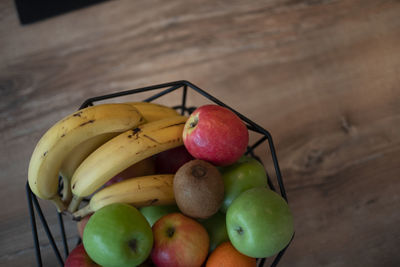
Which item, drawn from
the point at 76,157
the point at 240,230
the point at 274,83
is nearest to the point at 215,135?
the point at 240,230

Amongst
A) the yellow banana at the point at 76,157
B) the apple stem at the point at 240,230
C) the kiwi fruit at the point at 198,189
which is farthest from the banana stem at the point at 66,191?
the apple stem at the point at 240,230

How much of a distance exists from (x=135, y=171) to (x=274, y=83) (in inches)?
20.4

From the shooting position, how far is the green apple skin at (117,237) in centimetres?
50

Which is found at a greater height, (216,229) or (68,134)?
(68,134)

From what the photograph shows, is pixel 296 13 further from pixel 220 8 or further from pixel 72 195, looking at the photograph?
pixel 72 195

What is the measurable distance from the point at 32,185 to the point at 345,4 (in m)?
1.04

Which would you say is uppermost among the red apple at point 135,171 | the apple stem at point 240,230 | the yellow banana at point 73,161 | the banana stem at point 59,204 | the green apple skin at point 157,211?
the yellow banana at point 73,161

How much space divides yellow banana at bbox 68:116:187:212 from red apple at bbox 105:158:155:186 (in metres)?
0.07

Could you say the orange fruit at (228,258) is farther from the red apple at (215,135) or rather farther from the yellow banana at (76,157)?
the yellow banana at (76,157)

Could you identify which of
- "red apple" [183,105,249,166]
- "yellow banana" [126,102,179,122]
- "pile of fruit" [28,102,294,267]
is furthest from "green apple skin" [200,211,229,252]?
"yellow banana" [126,102,179,122]

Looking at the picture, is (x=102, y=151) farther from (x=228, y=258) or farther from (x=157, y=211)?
(x=228, y=258)

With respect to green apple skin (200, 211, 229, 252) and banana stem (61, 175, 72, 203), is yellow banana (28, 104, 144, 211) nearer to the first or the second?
banana stem (61, 175, 72, 203)

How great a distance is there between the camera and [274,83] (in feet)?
3.20

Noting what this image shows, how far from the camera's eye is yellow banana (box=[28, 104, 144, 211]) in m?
0.54
